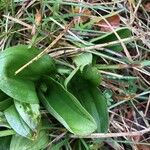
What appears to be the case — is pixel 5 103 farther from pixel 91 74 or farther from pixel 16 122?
pixel 91 74

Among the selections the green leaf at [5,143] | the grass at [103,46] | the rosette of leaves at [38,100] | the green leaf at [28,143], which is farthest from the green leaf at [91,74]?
the green leaf at [5,143]

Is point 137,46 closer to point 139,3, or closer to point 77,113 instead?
point 139,3

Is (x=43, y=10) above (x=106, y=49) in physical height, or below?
above

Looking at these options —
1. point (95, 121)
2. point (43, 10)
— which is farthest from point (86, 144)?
point (43, 10)

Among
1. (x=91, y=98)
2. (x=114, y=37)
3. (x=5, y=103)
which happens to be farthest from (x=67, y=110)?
(x=114, y=37)

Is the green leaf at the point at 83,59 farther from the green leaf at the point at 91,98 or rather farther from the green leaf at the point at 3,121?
→ the green leaf at the point at 3,121
